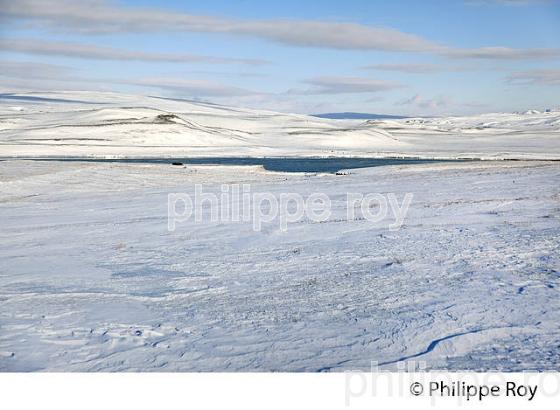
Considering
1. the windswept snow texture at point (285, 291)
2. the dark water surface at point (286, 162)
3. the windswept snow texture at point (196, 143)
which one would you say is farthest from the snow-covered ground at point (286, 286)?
the windswept snow texture at point (196, 143)

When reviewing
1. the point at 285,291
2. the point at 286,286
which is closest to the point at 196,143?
the point at 286,286

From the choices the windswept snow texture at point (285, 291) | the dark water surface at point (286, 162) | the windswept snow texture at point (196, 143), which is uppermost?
the windswept snow texture at point (196, 143)

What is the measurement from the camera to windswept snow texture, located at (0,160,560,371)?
13.6 ft

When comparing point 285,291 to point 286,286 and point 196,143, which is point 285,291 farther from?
point 196,143

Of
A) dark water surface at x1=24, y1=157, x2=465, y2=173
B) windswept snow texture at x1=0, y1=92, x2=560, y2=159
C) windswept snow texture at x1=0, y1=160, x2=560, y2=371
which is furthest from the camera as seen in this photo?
windswept snow texture at x1=0, y1=92, x2=560, y2=159

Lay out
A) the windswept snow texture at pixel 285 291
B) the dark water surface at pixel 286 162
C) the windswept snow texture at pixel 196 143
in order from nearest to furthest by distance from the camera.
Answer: the windswept snow texture at pixel 285 291, the dark water surface at pixel 286 162, the windswept snow texture at pixel 196 143

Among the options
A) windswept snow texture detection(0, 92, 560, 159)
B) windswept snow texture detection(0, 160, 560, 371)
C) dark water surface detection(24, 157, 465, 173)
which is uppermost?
windswept snow texture detection(0, 92, 560, 159)

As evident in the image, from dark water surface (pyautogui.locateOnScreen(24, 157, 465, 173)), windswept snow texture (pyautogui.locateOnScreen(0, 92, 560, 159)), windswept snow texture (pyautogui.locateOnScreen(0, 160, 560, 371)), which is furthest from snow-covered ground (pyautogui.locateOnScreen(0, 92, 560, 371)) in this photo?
windswept snow texture (pyautogui.locateOnScreen(0, 92, 560, 159))

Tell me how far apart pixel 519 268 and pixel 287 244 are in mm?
2554

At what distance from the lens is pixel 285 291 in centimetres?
564

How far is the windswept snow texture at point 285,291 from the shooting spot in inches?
164

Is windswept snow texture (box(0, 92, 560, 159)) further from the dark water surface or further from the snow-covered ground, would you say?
the snow-covered ground

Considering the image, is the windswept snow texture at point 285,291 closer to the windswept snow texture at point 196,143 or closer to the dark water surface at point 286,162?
the dark water surface at point 286,162

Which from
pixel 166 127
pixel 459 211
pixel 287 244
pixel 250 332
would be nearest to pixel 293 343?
pixel 250 332
